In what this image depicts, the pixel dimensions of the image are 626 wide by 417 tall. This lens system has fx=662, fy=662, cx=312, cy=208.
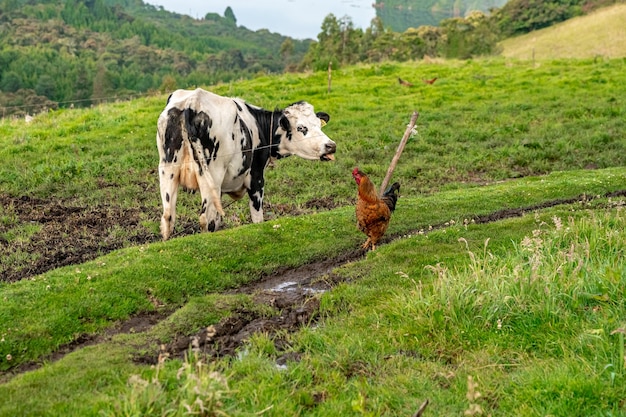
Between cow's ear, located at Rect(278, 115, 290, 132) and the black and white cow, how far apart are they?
19 millimetres

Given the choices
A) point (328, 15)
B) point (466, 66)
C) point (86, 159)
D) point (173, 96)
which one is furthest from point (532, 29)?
point (173, 96)

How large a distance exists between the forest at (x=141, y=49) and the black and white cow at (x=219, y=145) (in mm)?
12866

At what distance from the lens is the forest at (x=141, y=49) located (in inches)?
2353

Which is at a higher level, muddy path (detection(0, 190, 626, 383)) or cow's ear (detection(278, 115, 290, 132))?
cow's ear (detection(278, 115, 290, 132))

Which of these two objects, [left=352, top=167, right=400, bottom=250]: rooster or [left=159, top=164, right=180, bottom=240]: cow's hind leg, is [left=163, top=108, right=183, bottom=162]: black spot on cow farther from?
[left=352, top=167, right=400, bottom=250]: rooster

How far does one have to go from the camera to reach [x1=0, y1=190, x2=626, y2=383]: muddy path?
6.65 metres

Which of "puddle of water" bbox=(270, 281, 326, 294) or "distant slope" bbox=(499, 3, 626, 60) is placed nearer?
"puddle of water" bbox=(270, 281, 326, 294)

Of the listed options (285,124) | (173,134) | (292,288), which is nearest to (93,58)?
(285,124)

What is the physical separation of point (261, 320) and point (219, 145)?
384cm

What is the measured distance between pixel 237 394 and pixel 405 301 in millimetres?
2548

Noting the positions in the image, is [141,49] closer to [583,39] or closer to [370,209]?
[583,39]

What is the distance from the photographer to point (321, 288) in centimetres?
898

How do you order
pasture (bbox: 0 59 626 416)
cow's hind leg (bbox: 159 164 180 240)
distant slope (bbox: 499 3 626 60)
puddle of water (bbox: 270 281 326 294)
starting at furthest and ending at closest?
distant slope (bbox: 499 3 626 60), cow's hind leg (bbox: 159 164 180 240), puddle of water (bbox: 270 281 326 294), pasture (bbox: 0 59 626 416)

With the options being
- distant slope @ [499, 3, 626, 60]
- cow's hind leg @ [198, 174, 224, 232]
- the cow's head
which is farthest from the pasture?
distant slope @ [499, 3, 626, 60]
